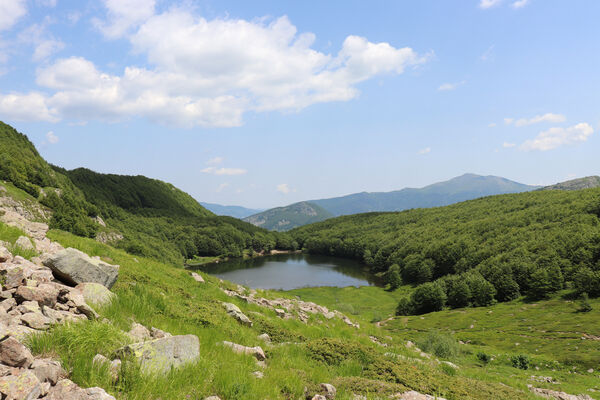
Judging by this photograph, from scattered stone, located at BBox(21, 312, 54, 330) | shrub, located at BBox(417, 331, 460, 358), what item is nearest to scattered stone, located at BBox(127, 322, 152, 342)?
scattered stone, located at BBox(21, 312, 54, 330)

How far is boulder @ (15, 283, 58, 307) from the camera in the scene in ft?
20.5

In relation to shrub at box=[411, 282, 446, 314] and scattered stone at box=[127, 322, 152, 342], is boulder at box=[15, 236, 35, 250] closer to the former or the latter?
scattered stone at box=[127, 322, 152, 342]

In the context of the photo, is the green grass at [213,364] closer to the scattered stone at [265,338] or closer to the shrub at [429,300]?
the scattered stone at [265,338]

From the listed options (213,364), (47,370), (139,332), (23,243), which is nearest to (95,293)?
(139,332)

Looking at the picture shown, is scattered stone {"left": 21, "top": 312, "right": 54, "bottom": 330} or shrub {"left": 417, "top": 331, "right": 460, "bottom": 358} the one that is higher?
scattered stone {"left": 21, "top": 312, "right": 54, "bottom": 330}

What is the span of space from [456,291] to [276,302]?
344 feet

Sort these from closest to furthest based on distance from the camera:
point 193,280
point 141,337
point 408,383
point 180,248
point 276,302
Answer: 1. point 141,337
2. point 408,383
3. point 193,280
4. point 276,302
5. point 180,248

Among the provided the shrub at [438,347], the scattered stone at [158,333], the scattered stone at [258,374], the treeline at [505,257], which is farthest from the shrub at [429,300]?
the scattered stone at [158,333]

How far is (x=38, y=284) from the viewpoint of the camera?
7.05 meters

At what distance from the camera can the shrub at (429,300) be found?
10256cm

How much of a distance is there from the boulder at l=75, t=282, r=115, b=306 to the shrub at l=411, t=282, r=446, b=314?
11001cm

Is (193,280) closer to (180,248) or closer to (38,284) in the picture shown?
(38,284)

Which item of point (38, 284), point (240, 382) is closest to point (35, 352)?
point (38, 284)

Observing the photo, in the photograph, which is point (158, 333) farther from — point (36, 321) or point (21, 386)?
point (21, 386)
